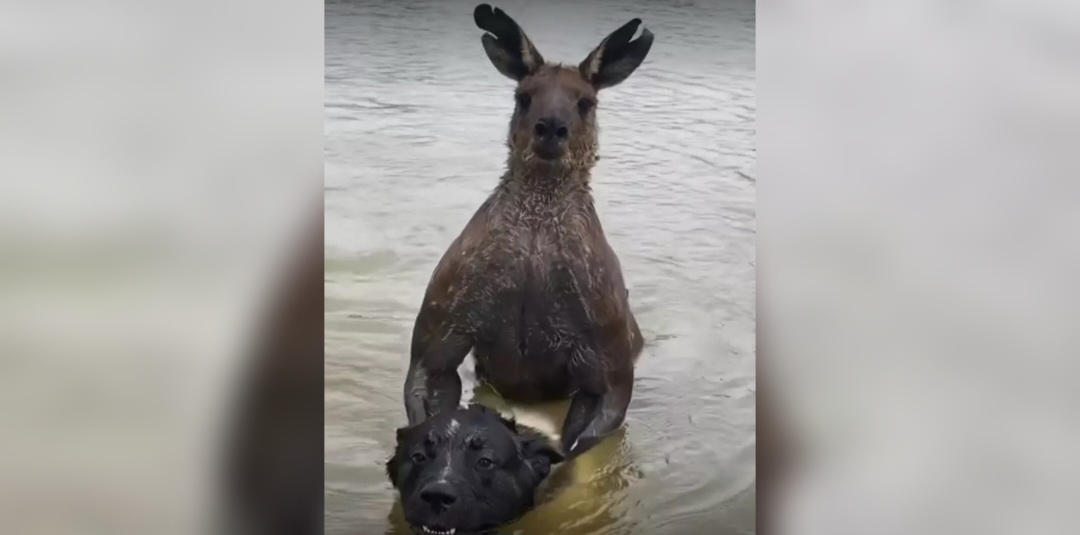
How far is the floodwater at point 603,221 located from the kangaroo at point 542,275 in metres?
0.02

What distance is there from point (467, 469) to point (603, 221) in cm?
36

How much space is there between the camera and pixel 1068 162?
1.12 metres

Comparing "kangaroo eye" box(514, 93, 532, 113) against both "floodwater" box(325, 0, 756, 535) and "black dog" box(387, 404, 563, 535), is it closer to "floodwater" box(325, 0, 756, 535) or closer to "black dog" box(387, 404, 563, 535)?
A: "floodwater" box(325, 0, 756, 535)

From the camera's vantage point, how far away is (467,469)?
1.04 metres

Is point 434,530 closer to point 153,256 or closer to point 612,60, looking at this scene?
point 153,256

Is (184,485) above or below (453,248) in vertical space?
below

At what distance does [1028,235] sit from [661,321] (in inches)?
20.4

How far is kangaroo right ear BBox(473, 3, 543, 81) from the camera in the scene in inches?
42.2

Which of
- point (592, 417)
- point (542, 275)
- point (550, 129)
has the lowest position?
point (592, 417)

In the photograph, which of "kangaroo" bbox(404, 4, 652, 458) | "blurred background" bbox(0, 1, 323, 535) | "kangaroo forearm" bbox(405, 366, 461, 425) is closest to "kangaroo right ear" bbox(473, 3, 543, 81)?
"kangaroo" bbox(404, 4, 652, 458)

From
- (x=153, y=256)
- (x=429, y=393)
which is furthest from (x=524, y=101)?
(x=153, y=256)

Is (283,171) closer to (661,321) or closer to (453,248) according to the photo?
(453,248)

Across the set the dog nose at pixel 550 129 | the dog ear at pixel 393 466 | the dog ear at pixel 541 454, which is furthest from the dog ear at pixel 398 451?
the dog nose at pixel 550 129

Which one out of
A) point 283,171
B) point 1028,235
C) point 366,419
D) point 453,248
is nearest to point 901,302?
point 1028,235
